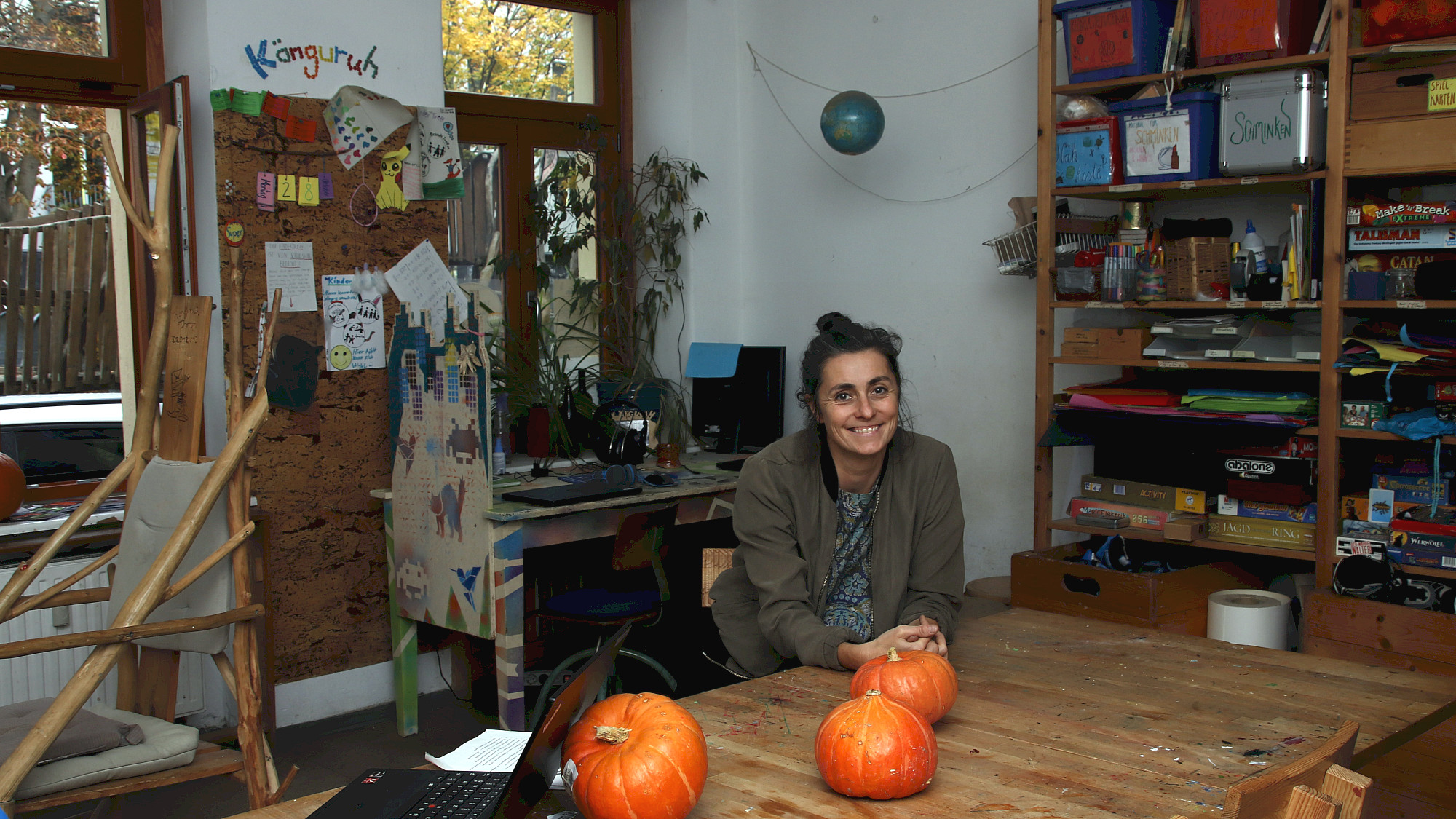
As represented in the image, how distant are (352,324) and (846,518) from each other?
2058 mm

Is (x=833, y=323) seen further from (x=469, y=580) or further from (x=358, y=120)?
(x=358, y=120)

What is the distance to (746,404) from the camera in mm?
4375

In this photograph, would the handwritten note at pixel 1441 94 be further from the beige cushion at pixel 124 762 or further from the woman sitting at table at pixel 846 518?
the beige cushion at pixel 124 762

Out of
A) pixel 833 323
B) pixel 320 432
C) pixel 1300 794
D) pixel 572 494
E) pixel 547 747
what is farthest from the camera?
pixel 320 432

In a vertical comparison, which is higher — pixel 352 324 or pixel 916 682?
pixel 352 324

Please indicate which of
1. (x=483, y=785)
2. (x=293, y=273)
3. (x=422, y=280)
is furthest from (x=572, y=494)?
(x=483, y=785)

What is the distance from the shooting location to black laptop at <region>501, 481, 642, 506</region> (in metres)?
3.17

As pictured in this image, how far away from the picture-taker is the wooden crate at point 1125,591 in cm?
290

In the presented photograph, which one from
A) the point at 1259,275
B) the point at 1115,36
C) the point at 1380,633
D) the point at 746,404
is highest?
the point at 1115,36

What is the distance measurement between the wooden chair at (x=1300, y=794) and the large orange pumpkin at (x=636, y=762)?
0.54m

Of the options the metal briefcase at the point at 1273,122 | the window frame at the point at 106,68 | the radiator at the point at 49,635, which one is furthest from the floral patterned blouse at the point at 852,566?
the window frame at the point at 106,68

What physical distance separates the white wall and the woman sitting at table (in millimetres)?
1647

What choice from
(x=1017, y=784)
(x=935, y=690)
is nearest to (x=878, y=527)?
(x=935, y=690)

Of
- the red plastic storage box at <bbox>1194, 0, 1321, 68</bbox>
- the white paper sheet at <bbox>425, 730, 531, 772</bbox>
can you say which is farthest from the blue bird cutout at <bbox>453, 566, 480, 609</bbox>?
the red plastic storage box at <bbox>1194, 0, 1321, 68</bbox>
